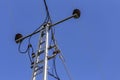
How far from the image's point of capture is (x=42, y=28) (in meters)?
12.1

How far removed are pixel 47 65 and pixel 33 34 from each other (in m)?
1.91

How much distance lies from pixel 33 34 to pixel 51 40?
0.69 m

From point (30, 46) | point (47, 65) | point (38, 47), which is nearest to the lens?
point (47, 65)

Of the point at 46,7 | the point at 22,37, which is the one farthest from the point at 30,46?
the point at 46,7

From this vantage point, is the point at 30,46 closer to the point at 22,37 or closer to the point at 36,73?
the point at 22,37

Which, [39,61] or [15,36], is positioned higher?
[15,36]

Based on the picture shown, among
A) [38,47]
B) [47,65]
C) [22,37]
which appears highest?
[22,37]

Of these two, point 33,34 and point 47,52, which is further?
point 33,34

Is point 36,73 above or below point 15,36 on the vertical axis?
below

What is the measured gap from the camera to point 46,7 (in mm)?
11945

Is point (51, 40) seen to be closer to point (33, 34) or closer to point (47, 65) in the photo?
point (33, 34)

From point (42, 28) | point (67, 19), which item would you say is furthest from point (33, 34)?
point (67, 19)

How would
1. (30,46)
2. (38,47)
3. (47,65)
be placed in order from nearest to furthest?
1. (47,65)
2. (38,47)
3. (30,46)

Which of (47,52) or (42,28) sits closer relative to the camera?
(47,52)
